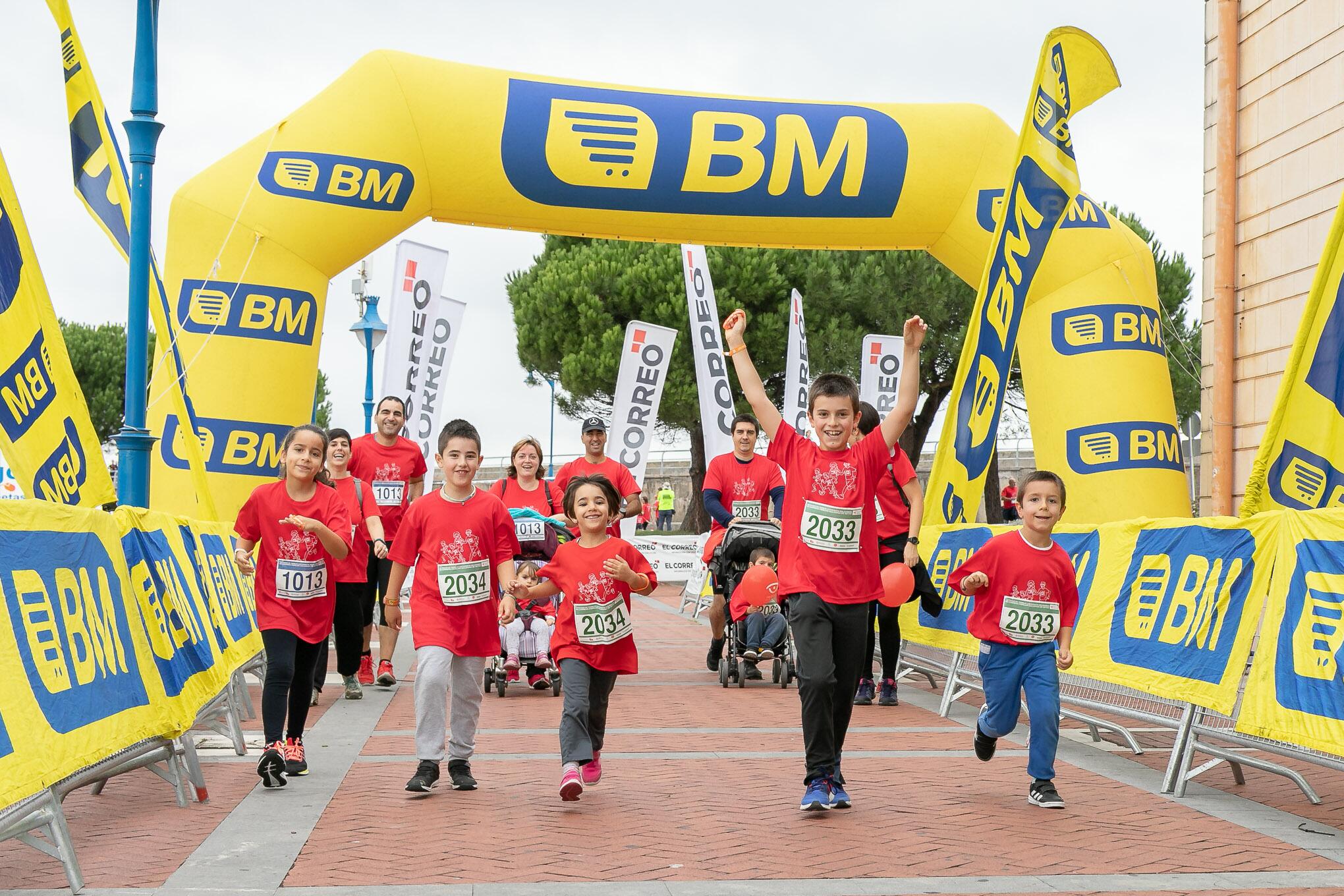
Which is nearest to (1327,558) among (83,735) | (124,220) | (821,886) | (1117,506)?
(821,886)

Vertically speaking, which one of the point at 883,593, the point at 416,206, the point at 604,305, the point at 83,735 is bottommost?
the point at 83,735

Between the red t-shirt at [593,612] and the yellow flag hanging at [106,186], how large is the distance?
13.9ft

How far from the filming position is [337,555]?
6.63m

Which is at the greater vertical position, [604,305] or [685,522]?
[604,305]

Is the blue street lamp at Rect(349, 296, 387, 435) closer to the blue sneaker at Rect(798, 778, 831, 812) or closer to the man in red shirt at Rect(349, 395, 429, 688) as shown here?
the man in red shirt at Rect(349, 395, 429, 688)

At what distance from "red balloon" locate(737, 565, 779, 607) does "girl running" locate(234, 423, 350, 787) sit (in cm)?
264

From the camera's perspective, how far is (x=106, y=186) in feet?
29.6

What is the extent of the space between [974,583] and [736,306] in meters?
33.7

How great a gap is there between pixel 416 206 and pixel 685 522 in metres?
35.3

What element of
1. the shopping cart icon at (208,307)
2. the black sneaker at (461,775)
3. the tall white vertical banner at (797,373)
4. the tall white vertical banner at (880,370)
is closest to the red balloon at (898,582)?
the black sneaker at (461,775)

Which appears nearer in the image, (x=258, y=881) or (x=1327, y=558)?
(x=258, y=881)

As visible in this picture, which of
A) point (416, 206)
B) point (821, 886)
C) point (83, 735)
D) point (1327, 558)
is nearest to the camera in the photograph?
point (821, 886)

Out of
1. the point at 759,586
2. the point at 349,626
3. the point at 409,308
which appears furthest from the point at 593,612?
the point at 409,308

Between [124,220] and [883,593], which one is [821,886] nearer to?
[883,593]
